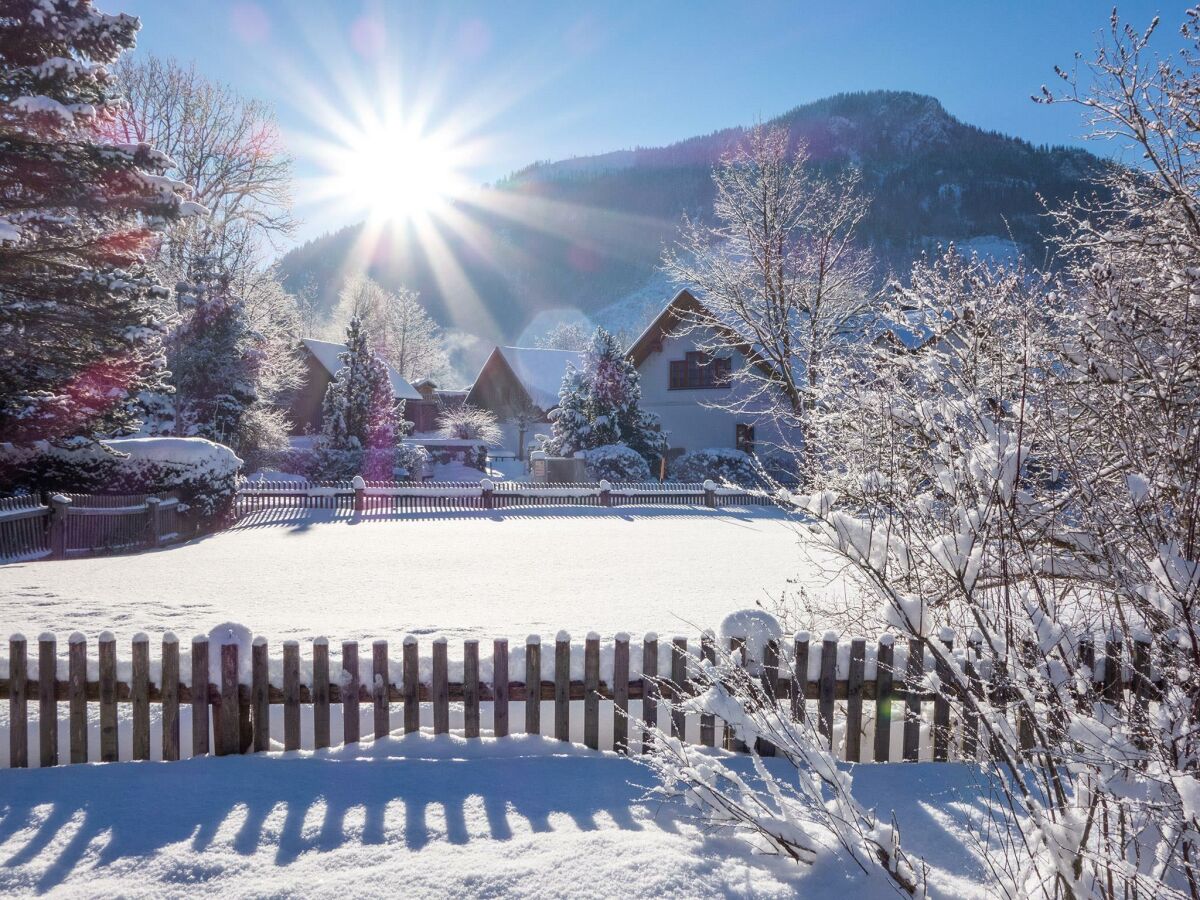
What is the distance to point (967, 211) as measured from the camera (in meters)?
107

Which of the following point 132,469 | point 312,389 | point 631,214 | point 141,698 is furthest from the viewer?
point 631,214

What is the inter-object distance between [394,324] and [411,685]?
6346cm

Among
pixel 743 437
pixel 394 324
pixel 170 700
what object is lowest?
pixel 170 700

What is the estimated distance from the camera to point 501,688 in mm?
4289

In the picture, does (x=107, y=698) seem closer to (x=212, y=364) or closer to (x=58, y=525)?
(x=58, y=525)

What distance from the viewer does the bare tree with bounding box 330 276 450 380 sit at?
6112cm

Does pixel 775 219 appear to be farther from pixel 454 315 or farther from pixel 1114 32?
pixel 454 315

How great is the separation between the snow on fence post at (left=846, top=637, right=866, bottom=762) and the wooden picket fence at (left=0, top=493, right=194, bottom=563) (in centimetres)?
1349

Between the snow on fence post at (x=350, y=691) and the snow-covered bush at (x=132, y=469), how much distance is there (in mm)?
12828

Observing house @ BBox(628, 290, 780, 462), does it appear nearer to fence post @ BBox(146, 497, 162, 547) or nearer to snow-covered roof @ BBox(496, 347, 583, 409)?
snow-covered roof @ BBox(496, 347, 583, 409)

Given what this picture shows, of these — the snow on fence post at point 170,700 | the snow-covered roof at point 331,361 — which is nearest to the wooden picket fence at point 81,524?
the snow on fence post at point 170,700

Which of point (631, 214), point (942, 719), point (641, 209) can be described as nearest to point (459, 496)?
point (942, 719)

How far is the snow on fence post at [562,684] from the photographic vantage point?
4270 mm

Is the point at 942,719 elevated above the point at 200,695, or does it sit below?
below
